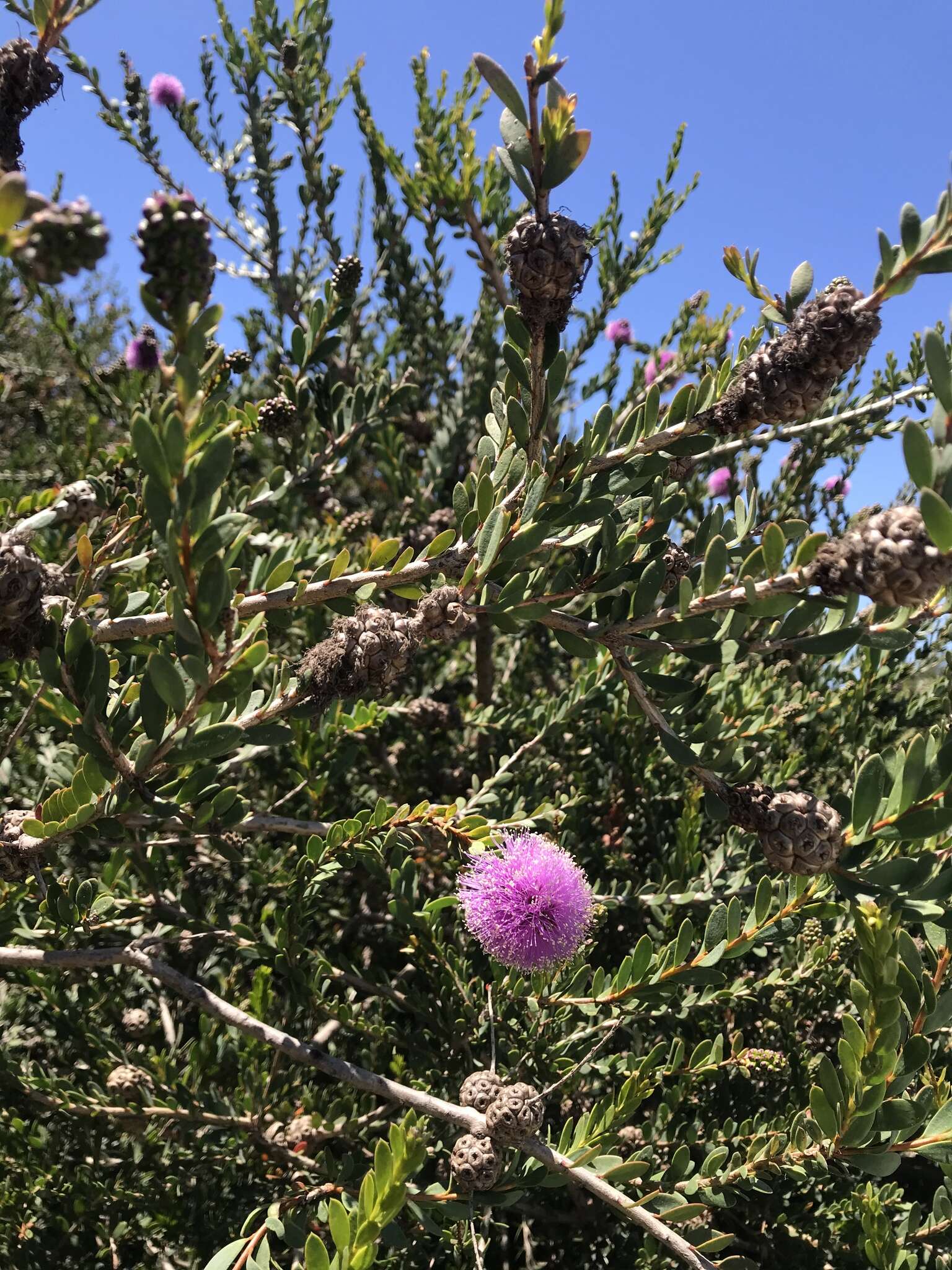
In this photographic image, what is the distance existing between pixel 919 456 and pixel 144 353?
2.00 metres

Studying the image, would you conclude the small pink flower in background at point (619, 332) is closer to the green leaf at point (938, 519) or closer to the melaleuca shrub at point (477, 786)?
the melaleuca shrub at point (477, 786)

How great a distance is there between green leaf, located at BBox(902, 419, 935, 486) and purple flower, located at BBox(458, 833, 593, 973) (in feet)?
3.81

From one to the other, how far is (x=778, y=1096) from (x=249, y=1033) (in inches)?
60.5

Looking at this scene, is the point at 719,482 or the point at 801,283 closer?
the point at 801,283

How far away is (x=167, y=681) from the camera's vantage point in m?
1.02

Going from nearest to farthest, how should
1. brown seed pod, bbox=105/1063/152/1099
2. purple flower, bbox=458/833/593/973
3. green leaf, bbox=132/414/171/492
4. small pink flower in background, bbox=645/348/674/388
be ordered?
1. green leaf, bbox=132/414/171/492
2. purple flower, bbox=458/833/593/973
3. brown seed pod, bbox=105/1063/152/1099
4. small pink flower in background, bbox=645/348/674/388

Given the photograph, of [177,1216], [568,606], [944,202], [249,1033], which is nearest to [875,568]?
[944,202]

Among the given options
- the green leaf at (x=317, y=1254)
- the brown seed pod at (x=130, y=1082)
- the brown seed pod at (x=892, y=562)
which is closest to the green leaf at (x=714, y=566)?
the brown seed pod at (x=892, y=562)

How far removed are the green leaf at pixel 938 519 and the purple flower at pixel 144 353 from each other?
133 cm

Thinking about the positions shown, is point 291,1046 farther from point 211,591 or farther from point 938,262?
point 938,262

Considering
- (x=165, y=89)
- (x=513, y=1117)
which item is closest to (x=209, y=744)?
(x=513, y=1117)

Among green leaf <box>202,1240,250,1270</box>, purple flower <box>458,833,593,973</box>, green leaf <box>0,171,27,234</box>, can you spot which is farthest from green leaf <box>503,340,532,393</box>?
green leaf <box>202,1240,250,1270</box>

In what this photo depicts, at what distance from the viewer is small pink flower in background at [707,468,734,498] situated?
13.3 ft

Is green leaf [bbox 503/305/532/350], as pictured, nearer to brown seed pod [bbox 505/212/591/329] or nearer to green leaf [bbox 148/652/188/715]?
brown seed pod [bbox 505/212/591/329]
